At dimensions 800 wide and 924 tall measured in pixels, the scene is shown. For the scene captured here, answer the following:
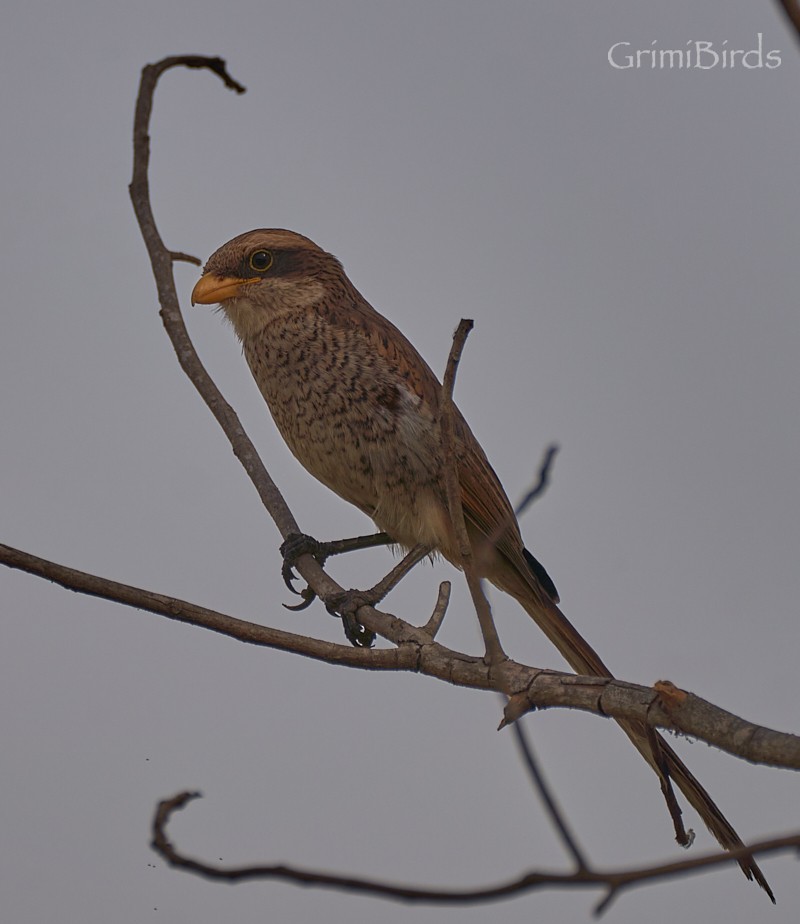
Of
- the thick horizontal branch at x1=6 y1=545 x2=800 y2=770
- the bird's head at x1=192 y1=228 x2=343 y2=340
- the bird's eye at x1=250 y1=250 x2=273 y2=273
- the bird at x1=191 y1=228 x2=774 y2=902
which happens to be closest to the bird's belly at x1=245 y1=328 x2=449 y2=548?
the bird at x1=191 y1=228 x2=774 y2=902

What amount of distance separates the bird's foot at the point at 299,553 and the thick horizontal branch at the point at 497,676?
2.28 feet

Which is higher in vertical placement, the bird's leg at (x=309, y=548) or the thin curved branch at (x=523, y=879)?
the bird's leg at (x=309, y=548)

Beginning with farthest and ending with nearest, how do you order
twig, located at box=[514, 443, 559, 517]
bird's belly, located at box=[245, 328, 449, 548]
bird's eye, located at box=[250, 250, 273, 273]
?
1. bird's eye, located at box=[250, 250, 273, 273]
2. bird's belly, located at box=[245, 328, 449, 548]
3. twig, located at box=[514, 443, 559, 517]

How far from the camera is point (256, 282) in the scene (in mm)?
4277

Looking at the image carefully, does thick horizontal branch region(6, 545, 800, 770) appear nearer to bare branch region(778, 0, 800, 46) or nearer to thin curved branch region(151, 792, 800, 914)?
thin curved branch region(151, 792, 800, 914)

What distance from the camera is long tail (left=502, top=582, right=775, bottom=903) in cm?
259

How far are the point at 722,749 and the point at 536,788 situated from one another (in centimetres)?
73

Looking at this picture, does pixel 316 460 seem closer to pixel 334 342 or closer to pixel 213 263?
pixel 334 342

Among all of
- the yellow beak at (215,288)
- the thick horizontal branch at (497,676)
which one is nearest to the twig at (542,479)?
the thick horizontal branch at (497,676)

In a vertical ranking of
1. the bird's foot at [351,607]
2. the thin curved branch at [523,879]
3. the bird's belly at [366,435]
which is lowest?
the thin curved branch at [523,879]

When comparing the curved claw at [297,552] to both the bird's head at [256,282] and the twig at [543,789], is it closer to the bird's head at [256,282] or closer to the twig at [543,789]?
the bird's head at [256,282]

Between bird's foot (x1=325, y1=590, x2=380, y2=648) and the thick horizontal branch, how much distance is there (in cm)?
36

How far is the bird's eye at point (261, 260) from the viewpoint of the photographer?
4.30 metres

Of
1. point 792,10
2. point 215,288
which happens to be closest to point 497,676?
point 792,10
